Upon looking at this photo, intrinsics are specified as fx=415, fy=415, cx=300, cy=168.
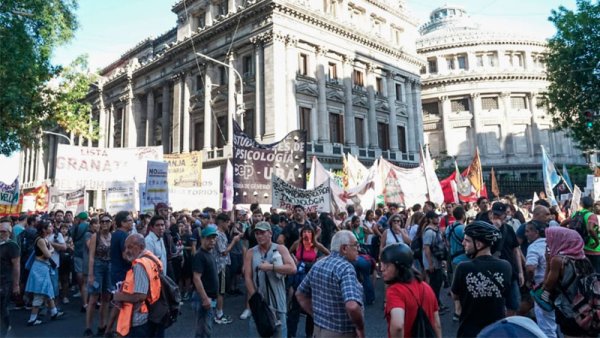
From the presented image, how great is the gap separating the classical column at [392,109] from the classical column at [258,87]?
12.5 m

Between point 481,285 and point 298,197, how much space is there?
276 inches

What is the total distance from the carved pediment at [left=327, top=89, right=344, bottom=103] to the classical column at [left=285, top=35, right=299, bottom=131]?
352 cm

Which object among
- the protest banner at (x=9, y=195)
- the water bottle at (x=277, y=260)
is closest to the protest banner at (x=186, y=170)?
the protest banner at (x=9, y=195)

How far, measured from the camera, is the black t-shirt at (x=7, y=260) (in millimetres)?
6289

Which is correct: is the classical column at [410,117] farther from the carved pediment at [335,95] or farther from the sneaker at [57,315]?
the sneaker at [57,315]

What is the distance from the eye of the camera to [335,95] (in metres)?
30.5

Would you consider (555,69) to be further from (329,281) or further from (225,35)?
(329,281)

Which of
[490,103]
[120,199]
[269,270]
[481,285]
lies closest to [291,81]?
[120,199]

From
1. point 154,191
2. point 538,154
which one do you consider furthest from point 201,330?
point 538,154

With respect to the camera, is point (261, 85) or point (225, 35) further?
point (225, 35)

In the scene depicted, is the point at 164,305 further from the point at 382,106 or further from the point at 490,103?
the point at 490,103

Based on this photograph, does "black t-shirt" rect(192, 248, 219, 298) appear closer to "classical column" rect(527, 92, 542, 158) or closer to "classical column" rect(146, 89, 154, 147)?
"classical column" rect(146, 89, 154, 147)

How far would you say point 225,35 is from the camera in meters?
30.2

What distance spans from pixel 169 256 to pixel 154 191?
3154 mm
